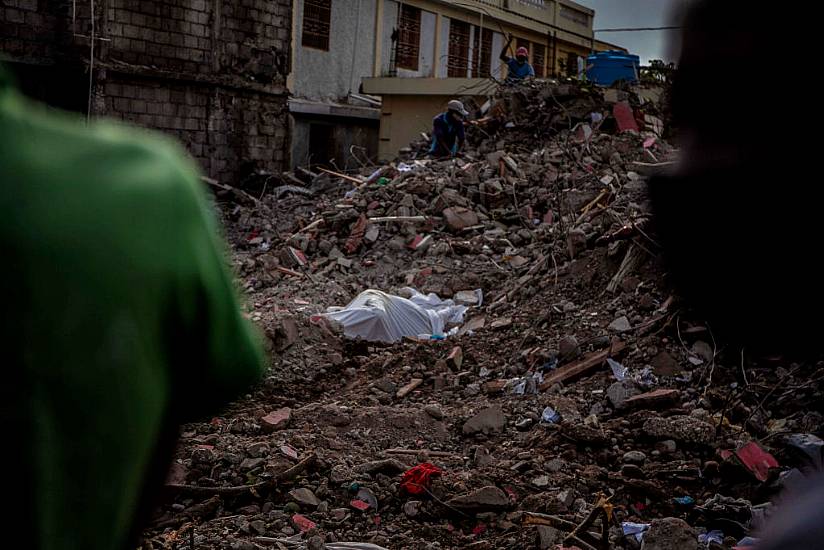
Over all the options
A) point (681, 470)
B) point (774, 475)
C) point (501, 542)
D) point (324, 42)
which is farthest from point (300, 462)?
point (324, 42)

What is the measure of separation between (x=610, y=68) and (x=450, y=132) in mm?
3713

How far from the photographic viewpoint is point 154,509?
1.15 meters

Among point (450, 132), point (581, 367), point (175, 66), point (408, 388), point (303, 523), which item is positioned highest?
point (175, 66)

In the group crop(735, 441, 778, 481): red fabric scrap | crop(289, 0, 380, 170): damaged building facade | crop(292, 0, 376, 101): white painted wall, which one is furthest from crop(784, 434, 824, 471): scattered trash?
crop(292, 0, 376, 101): white painted wall

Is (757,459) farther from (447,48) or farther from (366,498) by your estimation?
(447,48)

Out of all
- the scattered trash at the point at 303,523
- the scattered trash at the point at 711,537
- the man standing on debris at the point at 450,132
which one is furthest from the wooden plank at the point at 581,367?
the man standing on debris at the point at 450,132

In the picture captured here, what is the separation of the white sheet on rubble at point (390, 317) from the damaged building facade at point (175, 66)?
28.7 ft

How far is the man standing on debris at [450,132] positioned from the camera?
48.2ft

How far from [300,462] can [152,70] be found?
41.1 ft

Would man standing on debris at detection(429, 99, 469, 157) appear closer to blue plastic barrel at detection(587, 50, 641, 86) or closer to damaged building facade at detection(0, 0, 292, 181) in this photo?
blue plastic barrel at detection(587, 50, 641, 86)

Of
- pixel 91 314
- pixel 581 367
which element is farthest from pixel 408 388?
pixel 91 314

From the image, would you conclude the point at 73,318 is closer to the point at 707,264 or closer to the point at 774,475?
the point at 707,264

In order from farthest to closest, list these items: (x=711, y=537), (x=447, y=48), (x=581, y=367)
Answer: (x=447, y=48)
(x=581, y=367)
(x=711, y=537)

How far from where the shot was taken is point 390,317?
8547 mm
